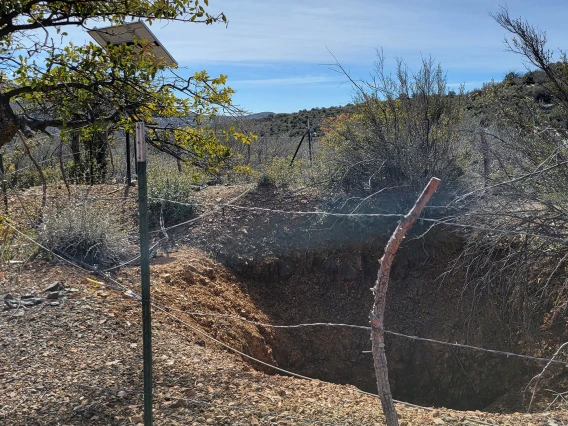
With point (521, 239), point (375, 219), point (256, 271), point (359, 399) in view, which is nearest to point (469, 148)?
point (375, 219)

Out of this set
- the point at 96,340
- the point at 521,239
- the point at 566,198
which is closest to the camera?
the point at 96,340

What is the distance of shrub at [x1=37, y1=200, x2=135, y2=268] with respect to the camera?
6.21m

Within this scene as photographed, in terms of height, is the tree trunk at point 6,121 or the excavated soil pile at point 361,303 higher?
the tree trunk at point 6,121

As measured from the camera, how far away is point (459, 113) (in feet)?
26.6

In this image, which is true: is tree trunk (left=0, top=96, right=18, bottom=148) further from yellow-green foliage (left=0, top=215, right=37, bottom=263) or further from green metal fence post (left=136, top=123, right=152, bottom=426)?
yellow-green foliage (left=0, top=215, right=37, bottom=263)

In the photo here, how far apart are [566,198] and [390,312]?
3.28 meters

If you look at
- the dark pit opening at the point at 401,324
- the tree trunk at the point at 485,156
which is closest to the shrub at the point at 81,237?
the dark pit opening at the point at 401,324

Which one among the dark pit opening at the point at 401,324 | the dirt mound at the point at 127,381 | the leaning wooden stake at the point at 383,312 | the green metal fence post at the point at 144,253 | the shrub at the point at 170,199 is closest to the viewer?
the leaning wooden stake at the point at 383,312

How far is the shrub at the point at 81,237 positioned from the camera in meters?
6.21

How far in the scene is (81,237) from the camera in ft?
20.4

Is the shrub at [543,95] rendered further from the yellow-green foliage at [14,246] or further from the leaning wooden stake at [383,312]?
the yellow-green foliage at [14,246]

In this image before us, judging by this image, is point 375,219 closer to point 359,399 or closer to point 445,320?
point 445,320

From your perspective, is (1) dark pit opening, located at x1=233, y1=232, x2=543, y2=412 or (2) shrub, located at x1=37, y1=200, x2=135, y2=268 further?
(1) dark pit opening, located at x1=233, y1=232, x2=543, y2=412

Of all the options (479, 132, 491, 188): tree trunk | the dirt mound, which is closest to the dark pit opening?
(479, 132, 491, 188): tree trunk
